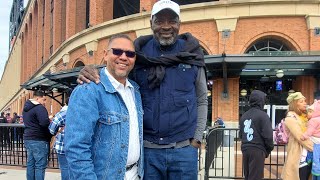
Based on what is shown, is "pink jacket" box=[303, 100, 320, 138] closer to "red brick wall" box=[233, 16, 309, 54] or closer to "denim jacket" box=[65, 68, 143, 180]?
"denim jacket" box=[65, 68, 143, 180]

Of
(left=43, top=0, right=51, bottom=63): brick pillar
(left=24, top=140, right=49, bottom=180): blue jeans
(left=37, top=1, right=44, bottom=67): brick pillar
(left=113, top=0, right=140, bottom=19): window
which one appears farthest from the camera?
(left=37, top=1, right=44, bottom=67): brick pillar

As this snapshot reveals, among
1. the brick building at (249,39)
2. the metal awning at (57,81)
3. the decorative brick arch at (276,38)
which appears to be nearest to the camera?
the brick building at (249,39)

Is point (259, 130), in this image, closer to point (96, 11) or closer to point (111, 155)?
point (111, 155)

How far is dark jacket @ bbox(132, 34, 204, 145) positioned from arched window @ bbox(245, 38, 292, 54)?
1813cm

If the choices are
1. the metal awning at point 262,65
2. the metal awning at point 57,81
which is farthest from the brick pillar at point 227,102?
the metal awning at point 57,81

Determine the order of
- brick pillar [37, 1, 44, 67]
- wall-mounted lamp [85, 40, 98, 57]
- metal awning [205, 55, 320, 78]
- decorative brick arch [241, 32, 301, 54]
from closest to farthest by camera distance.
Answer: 1. metal awning [205, 55, 320, 78]
2. decorative brick arch [241, 32, 301, 54]
3. wall-mounted lamp [85, 40, 98, 57]
4. brick pillar [37, 1, 44, 67]

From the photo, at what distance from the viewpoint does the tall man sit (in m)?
2.83

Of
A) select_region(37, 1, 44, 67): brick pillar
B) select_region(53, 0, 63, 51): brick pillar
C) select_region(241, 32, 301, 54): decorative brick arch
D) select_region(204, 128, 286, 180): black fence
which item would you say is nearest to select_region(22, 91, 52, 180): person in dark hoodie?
select_region(204, 128, 286, 180): black fence

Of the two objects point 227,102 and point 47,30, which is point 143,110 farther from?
point 47,30

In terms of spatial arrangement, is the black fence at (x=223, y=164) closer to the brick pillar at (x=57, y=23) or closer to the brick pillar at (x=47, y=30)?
the brick pillar at (x=57, y=23)

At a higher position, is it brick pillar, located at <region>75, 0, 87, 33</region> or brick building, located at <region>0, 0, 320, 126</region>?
brick pillar, located at <region>75, 0, 87, 33</region>

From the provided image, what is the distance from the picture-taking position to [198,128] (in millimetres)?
2955

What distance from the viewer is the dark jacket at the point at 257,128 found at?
5.98 meters

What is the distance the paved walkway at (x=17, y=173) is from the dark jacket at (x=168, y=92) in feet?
20.6
